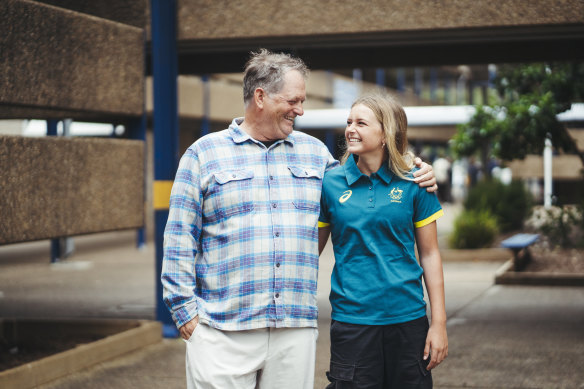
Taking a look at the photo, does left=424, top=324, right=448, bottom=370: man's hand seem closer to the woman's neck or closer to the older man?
the older man

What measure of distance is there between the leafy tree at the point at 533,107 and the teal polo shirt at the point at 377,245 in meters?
7.90

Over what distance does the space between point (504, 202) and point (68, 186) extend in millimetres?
12576

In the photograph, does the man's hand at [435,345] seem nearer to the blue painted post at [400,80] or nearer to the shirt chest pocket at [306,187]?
the shirt chest pocket at [306,187]

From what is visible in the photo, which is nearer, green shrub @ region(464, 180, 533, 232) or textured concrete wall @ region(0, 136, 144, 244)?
textured concrete wall @ region(0, 136, 144, 244)

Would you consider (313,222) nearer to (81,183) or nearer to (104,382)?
(104,382)

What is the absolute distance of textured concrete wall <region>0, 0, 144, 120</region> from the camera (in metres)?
5.82

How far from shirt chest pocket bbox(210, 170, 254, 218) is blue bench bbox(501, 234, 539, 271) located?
867cm

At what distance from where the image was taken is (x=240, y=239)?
Result: 328cm

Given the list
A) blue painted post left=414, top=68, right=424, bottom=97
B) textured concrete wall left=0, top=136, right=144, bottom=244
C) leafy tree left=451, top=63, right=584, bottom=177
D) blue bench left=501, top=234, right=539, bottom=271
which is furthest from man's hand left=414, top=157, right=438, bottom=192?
blue painted post left=414, top=68, right=424, bottom=97

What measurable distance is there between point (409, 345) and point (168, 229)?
1.06m

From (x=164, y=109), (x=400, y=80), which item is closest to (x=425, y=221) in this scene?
(x=164, y=109)

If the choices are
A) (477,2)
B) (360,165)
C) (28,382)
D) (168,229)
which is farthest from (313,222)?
(477,2)

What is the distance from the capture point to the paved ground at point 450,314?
6051 millimetres

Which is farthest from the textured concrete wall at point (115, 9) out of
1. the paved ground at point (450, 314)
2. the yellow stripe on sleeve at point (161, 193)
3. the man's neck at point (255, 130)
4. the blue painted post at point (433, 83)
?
the blue painted post at point (433, 83)
